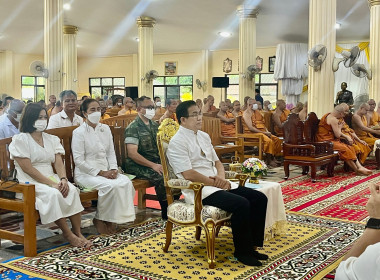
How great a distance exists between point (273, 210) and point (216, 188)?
0.79 meters

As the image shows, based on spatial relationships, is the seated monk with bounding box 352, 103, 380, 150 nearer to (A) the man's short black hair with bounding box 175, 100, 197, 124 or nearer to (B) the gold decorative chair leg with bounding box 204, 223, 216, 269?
(A) the man's short black hair with bounding box 175, 100, 197, 124

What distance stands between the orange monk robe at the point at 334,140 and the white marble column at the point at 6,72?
1876 centimetres

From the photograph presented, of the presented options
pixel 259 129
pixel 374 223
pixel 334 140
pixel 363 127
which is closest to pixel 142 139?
pixel 374 223

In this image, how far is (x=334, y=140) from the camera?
895cm

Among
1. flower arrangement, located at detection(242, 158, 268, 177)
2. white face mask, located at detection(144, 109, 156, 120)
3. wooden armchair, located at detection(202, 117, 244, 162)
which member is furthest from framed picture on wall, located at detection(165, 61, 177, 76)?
flower arrangement, located at detection(242, 158, 268, 177)

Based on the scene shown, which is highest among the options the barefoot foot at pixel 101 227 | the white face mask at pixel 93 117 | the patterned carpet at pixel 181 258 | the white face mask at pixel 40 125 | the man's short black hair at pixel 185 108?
the man's short black hair at pixel 185 108

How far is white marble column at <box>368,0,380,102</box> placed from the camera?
13609 millimetres

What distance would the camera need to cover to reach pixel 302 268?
3.78m

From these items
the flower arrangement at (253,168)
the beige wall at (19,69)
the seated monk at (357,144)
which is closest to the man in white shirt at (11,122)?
the flower arrangement at (253,168)

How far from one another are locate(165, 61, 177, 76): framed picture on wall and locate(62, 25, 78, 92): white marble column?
22.0ft

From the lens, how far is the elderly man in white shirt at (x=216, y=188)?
151 inches

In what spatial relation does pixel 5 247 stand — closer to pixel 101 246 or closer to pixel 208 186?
pixel 101 246

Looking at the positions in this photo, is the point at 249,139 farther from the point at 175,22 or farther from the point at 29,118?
the point at 175,22

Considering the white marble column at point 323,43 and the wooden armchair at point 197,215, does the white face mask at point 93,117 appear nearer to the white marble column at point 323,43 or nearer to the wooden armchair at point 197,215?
the wooden armchair at point 197,215
